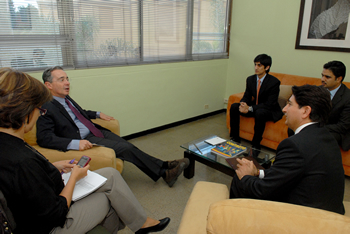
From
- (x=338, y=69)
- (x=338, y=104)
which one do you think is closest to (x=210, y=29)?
(x=338, y=69)

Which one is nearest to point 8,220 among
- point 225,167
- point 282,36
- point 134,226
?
point 134,226

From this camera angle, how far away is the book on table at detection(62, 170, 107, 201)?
1381 mm

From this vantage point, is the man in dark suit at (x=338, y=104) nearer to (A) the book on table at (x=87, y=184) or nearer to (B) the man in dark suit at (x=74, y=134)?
(B) the man in dark suit at (x=74, y=134)

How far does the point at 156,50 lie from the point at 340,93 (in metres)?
2.41

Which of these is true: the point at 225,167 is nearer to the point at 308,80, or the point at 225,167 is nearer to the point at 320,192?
the point at 320,192

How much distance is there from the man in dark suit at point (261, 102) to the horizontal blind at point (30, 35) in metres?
2.35

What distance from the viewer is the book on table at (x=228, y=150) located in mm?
2370

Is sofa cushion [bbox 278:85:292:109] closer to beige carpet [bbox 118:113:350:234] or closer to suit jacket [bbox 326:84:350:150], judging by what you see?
suit jacket [bbox 326:84:350:150]

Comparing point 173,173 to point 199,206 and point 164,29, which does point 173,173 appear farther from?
point 164,29

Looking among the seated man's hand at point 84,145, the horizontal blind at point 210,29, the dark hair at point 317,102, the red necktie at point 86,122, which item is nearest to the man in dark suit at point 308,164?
the dark hair at point 317,102

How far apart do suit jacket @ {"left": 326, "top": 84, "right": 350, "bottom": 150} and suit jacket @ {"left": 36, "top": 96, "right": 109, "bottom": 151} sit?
102 inches

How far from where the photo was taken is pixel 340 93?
2.66m

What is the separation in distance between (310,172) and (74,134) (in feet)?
6.19

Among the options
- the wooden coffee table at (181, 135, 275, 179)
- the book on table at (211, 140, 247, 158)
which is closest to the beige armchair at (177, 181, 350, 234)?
the wooden coffee table at (181, 135, 275, 179)
